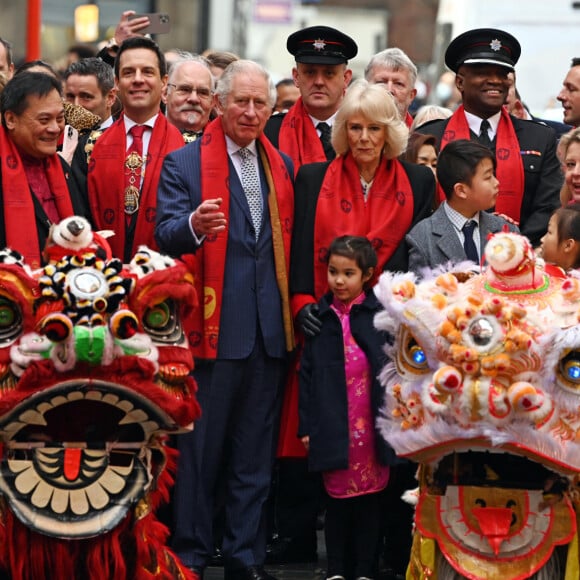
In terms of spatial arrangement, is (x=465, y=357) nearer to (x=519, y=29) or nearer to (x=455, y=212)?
(x=455, y=212)

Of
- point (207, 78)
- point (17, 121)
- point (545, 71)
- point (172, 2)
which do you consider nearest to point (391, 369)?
point (17, 121)

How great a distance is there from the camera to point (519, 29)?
14.2 m

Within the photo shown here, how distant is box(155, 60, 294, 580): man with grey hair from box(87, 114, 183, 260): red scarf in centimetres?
27

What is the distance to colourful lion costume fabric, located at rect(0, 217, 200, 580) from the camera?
5.69 meters

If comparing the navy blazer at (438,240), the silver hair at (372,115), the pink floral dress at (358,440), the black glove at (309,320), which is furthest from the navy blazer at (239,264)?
the navy blazer at (438,240)

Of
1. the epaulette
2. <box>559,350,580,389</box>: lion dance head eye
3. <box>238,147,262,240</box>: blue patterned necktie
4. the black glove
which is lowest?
the black glove

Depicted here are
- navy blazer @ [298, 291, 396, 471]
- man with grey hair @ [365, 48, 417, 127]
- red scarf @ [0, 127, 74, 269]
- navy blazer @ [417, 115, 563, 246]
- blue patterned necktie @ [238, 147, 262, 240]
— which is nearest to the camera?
red scarf @ [0, 127, 74, 269]

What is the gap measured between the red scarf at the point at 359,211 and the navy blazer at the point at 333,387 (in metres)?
0.26

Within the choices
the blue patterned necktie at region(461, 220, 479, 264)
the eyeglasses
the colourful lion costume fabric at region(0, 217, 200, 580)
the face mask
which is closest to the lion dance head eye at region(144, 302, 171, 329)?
the colourful lion costume fabric at region(0, 217, 200, 580)

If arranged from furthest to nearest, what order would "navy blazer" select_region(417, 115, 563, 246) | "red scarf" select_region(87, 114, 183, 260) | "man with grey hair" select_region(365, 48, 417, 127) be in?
1. "man with grey hair" select_region(365, 48, 417, 127)
2. "navy blazer" select_region(417, 115, 563, 246)
3. "red scarf" select_region(87, 114, 183, 260)

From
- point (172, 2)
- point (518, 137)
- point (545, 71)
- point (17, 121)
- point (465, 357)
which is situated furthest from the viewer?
point (172, 2)

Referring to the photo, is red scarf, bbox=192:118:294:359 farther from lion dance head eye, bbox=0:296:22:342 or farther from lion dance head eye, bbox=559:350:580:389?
lion dance head eye, bbox=559:350:580:389

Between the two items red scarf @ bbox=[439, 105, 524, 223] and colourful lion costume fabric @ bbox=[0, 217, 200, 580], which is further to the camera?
red scarf @ bbox=[439, 105, 524, 223]

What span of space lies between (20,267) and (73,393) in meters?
0.49
